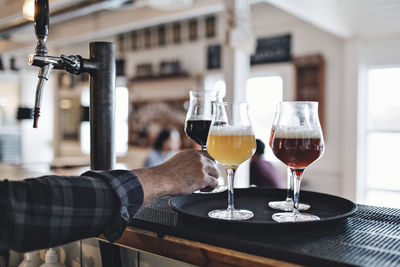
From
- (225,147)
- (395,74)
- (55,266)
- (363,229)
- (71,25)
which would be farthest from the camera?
(71,25)

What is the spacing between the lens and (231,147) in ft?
3.21

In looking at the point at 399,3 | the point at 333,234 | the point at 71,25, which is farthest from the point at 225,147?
the point at 71,25

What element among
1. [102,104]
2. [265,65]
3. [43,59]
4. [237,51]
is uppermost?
[265,65]

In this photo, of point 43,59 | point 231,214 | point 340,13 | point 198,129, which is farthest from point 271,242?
point 340,13

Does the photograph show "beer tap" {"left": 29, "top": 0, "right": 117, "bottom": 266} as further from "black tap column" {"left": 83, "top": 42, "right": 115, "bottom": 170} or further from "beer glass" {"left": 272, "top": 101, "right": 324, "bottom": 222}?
"beer glass" {"left": 272, "top": 101, "right": 324, "bottom": 222}

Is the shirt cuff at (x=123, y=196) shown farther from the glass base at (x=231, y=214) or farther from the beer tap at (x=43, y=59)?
the beer tap at (x=43, y=59)

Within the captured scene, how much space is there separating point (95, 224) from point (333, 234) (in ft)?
1.64

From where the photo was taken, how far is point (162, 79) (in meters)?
6.07

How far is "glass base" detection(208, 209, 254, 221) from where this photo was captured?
0.92 m

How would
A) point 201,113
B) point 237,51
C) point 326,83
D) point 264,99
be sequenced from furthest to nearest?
1. point 264,99
2. point 326,83
3. point 237,51
4. point 201,113

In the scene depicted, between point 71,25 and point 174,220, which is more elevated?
point 71,25

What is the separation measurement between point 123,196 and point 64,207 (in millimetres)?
124

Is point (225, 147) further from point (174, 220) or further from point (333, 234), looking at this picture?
point (333, 234)

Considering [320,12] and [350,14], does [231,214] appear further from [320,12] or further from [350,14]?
[350,14]
